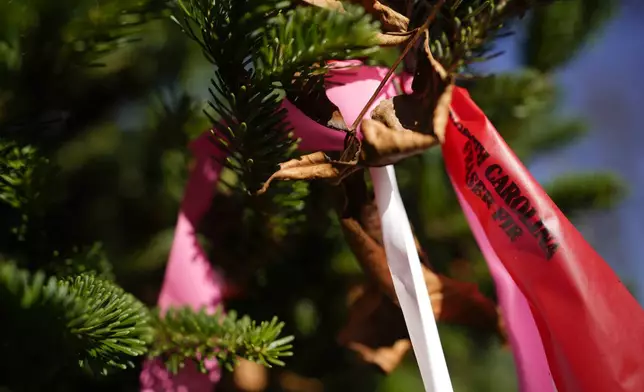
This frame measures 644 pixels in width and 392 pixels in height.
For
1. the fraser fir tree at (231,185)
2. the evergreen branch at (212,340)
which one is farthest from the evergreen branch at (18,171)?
the evergreen branch at (212,340)

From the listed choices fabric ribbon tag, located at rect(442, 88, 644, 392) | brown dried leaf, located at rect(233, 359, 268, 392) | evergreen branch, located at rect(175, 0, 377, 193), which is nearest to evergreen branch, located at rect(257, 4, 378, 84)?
evergreen branch, located at rect(175, 0, 377, 193)

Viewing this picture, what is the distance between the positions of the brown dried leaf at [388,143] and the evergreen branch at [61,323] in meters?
0.15

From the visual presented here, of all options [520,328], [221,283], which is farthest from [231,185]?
[520,328]

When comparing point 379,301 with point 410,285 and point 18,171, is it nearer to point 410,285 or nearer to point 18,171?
point 410,285

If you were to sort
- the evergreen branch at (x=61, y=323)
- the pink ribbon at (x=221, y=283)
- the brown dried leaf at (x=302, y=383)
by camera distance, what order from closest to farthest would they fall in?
1. the evergreen branch at (x=61, y=323)
2. the pink ribbon at (x=221, y=283)
3. the brown dried leaf at (x=302, y=383)

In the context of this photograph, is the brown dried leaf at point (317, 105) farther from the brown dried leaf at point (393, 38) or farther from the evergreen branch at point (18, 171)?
the evergreen branch at point (18, 171)

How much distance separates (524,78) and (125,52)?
0.36 metres

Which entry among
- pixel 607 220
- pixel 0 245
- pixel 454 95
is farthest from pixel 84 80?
pixel 607 220

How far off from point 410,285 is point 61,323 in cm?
18

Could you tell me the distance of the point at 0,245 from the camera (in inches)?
15.7

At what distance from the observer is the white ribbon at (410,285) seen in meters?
0.31

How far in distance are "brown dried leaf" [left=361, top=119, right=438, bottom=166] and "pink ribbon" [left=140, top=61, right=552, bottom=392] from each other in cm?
5

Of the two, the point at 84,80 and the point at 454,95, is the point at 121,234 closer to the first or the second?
the point at 84,80

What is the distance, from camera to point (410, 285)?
317mm
